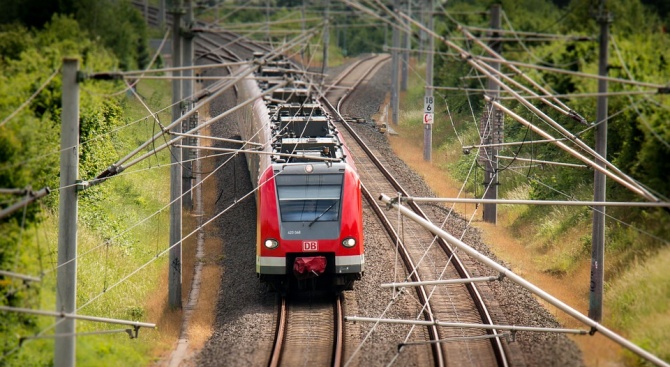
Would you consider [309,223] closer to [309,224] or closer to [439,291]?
[309,224]

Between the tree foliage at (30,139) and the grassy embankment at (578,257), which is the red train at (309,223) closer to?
the tree foliage at (30,139)

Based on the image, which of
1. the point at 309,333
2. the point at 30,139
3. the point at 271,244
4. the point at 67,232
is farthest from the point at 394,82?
the point at 67,232

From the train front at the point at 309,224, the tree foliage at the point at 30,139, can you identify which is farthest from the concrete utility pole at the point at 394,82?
the train front at the point at 309,224

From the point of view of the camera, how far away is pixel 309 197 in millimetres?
19406

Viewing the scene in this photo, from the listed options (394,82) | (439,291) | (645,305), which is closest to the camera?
(645,305)

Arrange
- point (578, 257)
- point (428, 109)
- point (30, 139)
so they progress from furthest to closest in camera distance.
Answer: point (428, 109) < point (578, 257) < point (30, 139)

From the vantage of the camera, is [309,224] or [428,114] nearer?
[309,224]

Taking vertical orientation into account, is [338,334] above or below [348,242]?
below

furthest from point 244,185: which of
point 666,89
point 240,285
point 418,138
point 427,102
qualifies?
point 666,89

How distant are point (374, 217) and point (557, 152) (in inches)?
267

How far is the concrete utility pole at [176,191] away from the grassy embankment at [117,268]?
1.28ft

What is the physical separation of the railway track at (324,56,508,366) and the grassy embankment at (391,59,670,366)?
157cm

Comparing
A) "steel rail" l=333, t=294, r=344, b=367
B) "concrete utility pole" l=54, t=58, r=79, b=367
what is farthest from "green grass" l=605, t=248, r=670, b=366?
"concrete utility pole" l=54, t=58, r=79, b=367

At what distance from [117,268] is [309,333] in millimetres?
5485
